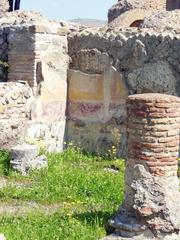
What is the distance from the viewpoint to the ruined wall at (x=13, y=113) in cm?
725

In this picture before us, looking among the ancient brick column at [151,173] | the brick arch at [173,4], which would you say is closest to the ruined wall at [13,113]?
the ancient brick column at [151,173]

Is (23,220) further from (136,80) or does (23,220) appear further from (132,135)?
(136,80)

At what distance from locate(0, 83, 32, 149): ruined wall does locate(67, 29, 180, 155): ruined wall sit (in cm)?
89

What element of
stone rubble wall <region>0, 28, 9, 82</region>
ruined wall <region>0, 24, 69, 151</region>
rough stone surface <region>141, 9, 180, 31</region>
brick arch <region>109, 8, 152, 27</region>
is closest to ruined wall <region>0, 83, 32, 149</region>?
ruined wall <region>0, 24, 69, 151</region>

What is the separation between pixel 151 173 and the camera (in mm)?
4520

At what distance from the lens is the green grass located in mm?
4684

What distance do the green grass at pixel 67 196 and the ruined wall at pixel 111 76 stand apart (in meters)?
0.49

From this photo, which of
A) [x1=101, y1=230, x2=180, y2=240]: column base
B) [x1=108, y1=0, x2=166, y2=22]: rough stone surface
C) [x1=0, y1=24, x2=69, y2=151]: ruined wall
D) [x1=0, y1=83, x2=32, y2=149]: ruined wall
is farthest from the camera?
[x1=108, y1=0, x2=166, y2=22]: rough stone surface

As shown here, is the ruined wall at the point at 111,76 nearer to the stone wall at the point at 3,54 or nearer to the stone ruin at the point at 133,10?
the stone wall at the point at 3,54

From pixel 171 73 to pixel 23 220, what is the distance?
316 cm

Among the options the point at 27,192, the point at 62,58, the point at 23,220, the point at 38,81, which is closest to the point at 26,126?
the point at 38,81

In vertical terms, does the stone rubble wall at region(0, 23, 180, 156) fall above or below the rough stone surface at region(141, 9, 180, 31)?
below

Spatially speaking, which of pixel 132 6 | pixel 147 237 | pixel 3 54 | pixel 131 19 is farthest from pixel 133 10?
pixel 147 237

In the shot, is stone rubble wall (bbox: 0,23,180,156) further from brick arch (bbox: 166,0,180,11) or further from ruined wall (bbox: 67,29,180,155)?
brick arch (bbox: 166,0,180,11)
